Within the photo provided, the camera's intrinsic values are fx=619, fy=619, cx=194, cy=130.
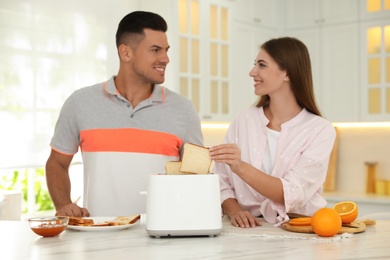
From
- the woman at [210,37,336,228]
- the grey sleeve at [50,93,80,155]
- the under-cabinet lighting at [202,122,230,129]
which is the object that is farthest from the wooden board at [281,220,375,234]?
the under-cabinet lighting at [202,122,230,129]

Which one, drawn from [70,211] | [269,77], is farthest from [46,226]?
[269,77]

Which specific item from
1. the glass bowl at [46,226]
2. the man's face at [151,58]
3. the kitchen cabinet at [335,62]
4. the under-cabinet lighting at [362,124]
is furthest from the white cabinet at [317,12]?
the glass bowl at [46,226]

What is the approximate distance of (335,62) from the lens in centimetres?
507

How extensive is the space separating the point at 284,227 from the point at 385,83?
10.2ft

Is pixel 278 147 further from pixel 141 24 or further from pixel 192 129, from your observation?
pixel 141 24

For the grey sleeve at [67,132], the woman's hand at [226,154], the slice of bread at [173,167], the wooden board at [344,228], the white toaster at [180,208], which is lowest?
the wooden board at [344,228]

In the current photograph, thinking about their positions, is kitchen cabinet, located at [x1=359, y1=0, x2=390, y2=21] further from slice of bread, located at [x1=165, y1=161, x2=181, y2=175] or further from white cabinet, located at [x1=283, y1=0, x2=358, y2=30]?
slice of bread, located at [x1=165, y1=161, x2=181, y2=175]

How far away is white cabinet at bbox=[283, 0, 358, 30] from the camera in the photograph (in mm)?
4996

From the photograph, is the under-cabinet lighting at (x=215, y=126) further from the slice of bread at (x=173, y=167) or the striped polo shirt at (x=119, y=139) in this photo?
the slice of bread at (x=173, y=167)

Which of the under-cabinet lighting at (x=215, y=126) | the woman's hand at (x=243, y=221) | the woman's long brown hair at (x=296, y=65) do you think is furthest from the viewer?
the under-cabinet lighting at (x=215, y=126)

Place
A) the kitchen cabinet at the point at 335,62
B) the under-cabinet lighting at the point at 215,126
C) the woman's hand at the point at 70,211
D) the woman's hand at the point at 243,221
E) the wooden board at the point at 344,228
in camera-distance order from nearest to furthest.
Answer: the wooden board at the point at 344,228 < the woman's hand at the point at 243,221 < the woman's hand at the point at 70,211 < the kitchen cabinet at the point at 335,62 < the under-cabinet lighting at the point at 215,126

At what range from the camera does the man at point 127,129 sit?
249 cm

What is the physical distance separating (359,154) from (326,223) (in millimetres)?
3605

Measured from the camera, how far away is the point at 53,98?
4.20m
